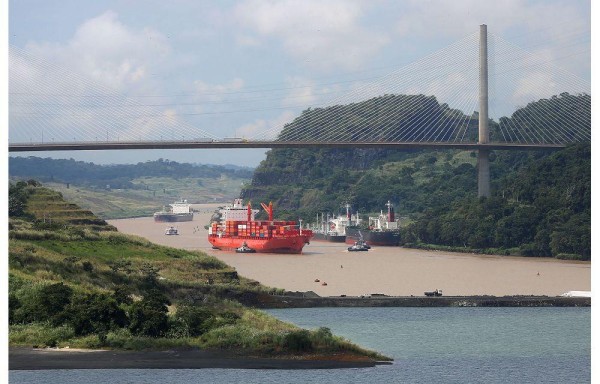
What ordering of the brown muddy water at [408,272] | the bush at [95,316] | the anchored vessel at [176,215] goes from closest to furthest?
the bush at [95,316] < the brown muddy water at [408,272] < the anchored vessel at [176,215]

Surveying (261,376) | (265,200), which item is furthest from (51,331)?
(265,200)

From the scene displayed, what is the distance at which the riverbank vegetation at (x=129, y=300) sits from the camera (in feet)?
127

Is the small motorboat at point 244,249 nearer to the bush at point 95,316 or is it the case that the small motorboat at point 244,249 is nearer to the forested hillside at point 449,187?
the forested hillside at point 449,187

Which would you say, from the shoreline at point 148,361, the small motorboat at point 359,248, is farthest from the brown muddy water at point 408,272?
the shoreline at point 148,361

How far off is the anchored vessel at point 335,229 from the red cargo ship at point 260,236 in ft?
52.6

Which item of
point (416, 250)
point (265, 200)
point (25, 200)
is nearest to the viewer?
point (25, 200)

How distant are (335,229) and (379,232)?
12.9 m

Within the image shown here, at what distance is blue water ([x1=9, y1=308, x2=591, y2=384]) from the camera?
3525cm

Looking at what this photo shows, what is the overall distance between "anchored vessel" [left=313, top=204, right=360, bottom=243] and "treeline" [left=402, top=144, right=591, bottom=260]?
14876mm

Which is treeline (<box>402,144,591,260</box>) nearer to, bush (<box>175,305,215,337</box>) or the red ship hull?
the red ship hull
